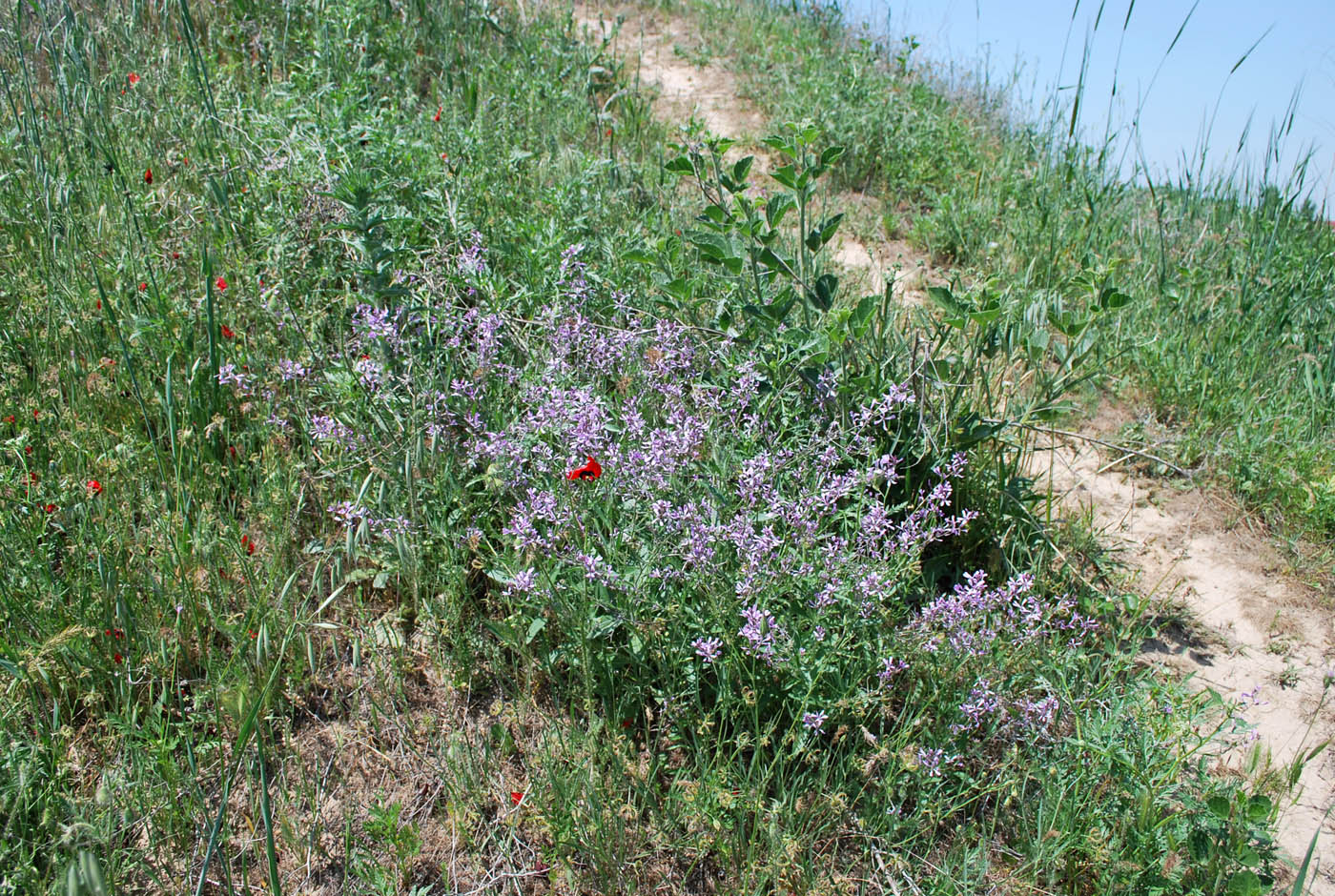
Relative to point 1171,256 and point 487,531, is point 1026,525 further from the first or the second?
point 1171,256

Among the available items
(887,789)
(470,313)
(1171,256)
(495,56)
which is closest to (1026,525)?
(887,789)

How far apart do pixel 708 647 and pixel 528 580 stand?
502mm

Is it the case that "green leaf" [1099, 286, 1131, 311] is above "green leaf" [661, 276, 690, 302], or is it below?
above

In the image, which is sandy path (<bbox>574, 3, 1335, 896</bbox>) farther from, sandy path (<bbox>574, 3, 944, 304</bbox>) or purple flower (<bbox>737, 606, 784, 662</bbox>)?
purple flower (<bbox>737, 606, 784, 662</bbox>)

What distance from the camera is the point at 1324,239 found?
5324mm

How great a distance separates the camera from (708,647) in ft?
7.13

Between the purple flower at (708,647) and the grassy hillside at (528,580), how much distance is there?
0.05 metres

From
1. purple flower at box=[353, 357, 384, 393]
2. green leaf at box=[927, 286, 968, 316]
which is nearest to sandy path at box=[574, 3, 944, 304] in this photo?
green leaf at box=[927, 286, 968, 316]

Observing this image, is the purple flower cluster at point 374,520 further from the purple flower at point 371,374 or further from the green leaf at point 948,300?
the green leaf at point 948,300

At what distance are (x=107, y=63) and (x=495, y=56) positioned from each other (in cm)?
234

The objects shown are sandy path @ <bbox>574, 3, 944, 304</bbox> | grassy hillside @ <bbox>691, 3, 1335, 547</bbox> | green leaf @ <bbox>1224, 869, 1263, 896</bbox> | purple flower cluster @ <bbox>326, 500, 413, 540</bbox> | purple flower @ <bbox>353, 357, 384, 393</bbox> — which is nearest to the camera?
green leaf @ <bbox>1224, 869, 1263, 896</bbox>

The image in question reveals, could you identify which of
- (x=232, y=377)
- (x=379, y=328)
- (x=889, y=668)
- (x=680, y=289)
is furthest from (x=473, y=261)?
(x=889, y=668)

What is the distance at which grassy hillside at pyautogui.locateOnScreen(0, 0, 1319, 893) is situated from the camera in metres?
2.20

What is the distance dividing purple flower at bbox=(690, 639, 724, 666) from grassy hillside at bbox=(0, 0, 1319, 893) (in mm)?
48
